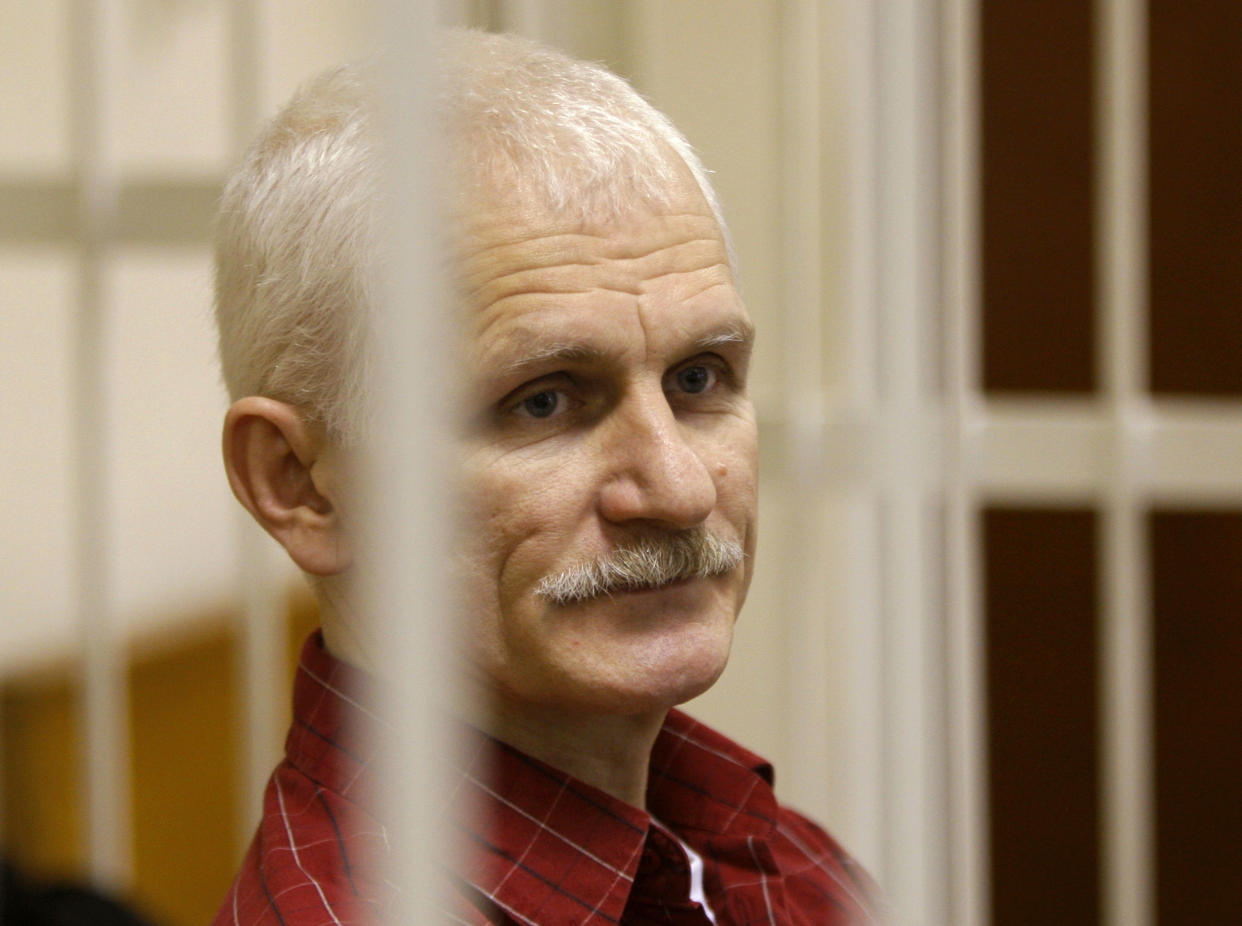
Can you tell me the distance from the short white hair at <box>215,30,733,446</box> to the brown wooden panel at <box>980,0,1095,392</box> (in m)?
1.26

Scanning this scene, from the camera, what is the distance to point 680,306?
620 millimetres

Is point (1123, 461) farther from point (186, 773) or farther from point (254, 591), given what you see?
point (186, 773)

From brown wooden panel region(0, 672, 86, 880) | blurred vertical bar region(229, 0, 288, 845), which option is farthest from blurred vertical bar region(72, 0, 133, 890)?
brown wooden panel region(0, 672, 86, 880)

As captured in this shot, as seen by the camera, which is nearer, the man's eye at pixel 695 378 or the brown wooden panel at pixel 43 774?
the man's eye at pixel 695 378

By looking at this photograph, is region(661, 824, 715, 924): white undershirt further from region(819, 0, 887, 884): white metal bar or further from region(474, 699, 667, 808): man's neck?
region(819, 0, 887, 884): white metal bar

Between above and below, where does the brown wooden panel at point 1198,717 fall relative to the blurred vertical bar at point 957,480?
below

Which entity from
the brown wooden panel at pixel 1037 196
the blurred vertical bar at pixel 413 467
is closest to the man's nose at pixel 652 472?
the blurred vertical bar at pixel 413 467

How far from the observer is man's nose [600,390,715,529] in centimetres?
58

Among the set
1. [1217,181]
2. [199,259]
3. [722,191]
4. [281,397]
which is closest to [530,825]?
[281,397]

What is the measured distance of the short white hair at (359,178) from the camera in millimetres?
607

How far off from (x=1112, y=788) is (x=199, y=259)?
2.78 feet

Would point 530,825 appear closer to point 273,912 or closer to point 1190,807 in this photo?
point 273,912

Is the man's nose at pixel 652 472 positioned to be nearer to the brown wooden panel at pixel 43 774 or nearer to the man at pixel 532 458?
the man at pixel 532 458

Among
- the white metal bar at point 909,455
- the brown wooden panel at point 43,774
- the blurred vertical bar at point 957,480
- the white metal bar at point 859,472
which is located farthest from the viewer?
the brown wooden panel at point 43,774
